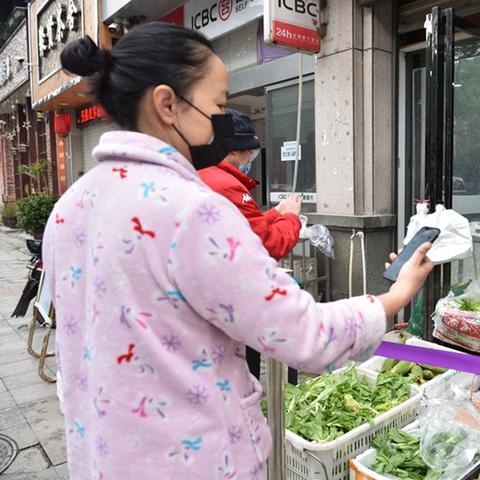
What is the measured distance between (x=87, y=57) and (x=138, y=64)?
13cm

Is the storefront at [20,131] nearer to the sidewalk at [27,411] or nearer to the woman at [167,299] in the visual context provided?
the sidewalk at [27,411]

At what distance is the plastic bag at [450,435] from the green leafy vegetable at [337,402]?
0.25 m

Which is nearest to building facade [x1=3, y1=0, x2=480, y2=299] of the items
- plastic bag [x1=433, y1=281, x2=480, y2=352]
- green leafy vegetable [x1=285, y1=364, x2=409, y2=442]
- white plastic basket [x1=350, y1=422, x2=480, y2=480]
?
plastic bag [x1=433, y1=281, x2=480, y2=352]

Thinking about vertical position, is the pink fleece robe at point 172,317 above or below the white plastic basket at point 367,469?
above

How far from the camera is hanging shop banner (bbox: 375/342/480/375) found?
1935 mm

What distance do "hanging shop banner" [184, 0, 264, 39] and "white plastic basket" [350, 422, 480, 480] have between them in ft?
15.8

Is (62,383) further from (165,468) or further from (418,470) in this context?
(418,470)

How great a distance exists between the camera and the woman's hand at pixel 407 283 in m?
1.20

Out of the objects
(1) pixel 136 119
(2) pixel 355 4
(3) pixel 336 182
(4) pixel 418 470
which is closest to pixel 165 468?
(1) pixel 136 119

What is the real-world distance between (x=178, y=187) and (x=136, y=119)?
240mm

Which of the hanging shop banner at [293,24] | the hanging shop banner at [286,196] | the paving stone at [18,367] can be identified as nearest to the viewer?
the hanging shop banner at [293,24]

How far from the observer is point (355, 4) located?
183 inches

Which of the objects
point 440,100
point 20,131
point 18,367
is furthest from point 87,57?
point 20,131

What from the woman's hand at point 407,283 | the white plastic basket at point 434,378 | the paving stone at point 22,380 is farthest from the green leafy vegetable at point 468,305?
the paving stone at point 22,380
